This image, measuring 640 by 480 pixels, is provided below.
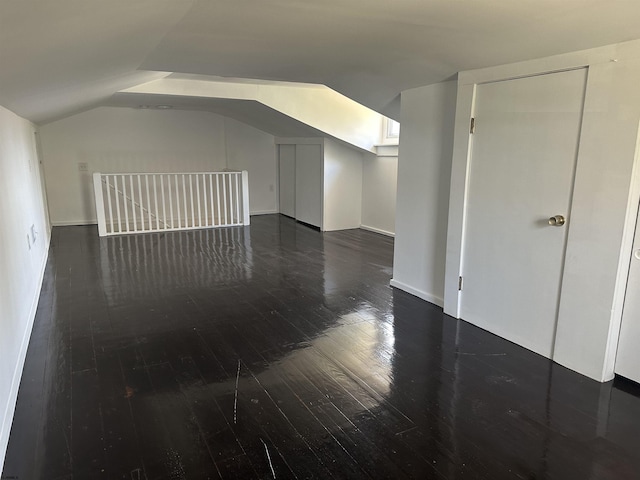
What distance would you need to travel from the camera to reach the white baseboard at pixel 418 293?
3.69 m

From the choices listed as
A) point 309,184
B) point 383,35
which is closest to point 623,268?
point 383,35

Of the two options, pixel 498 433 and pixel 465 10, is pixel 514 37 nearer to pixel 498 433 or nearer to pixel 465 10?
pixel 465 10

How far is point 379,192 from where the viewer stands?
22.5ft

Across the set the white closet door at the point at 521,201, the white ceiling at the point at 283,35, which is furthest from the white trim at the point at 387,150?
the white closet door at the point at 521,201

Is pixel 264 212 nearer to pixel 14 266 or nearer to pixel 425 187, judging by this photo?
pixel 425 187

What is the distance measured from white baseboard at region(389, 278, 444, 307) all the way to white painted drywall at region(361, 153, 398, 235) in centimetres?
237

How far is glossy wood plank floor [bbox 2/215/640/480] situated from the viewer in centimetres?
185

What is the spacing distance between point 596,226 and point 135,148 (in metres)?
7.26

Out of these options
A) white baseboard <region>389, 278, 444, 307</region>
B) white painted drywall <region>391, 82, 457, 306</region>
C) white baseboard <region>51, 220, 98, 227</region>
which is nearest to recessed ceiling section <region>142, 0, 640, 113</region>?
white painted drywall <region>391, 82, 457, 306</region>

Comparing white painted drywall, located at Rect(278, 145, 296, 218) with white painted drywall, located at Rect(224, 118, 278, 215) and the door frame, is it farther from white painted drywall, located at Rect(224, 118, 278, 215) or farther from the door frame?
the door frame

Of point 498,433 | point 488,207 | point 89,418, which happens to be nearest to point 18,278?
point 89,418

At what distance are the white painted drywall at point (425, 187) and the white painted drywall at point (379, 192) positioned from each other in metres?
2.49

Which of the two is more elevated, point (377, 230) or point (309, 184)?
point (309, 184)

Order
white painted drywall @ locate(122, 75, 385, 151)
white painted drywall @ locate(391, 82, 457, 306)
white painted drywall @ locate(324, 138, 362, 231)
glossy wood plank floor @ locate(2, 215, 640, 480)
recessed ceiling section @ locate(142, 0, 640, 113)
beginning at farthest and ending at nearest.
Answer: white painted drywall @ locate(324, 138, 362, 231) → white painted drywall @ locate(122, 75, 385, 151) → white painted drywall @ locate(391, 82, 457, 306) → recessed ceiling section @ locate(142, 0, 640, 113) → glossy wood plank floor @ locate(2, 215, 640, 480)
